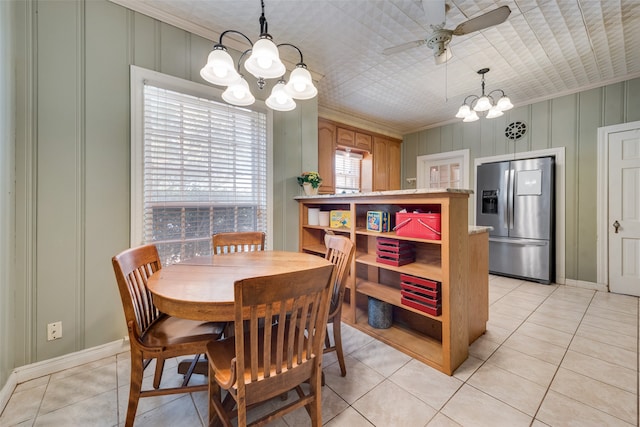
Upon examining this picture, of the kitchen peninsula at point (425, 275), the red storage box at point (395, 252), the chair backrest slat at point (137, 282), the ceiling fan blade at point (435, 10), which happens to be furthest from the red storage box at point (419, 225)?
the chair backrest slat at point (137, 282)

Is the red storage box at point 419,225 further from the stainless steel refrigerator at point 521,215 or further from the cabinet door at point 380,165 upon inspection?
the cabinet door at point 380,165

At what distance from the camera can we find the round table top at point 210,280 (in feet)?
3.51

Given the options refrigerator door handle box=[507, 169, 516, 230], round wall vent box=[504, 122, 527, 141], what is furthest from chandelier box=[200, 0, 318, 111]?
round wall vent box=[504, 122, 527, 141]

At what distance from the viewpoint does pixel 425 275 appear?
1.88 m

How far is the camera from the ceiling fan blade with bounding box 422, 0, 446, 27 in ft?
5.63

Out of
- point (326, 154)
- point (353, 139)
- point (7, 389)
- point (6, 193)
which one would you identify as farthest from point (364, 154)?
point (7, 389)

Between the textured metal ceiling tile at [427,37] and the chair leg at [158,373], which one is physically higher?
the textured metal ceiling tile at [427,37]

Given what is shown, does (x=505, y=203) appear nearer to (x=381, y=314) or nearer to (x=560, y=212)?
(x=560, y=212)

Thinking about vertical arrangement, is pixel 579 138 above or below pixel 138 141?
above

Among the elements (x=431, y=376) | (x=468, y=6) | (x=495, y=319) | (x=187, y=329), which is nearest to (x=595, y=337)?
(x=495, y=319)

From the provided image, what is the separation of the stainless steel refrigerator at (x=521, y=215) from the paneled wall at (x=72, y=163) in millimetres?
4542

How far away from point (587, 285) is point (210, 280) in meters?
4.73

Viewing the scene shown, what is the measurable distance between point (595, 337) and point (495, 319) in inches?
27.6

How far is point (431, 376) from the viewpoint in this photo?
1729 millimetres
